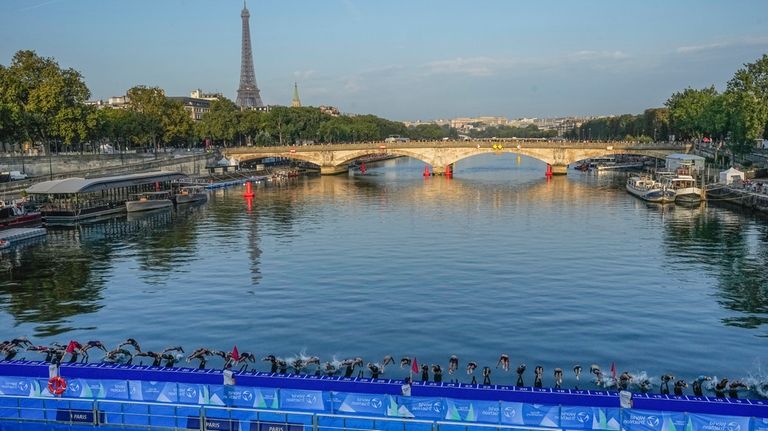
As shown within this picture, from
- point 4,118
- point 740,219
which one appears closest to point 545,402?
point 740,219

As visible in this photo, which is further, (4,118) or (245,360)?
(4,118)

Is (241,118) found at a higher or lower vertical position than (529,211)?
higher

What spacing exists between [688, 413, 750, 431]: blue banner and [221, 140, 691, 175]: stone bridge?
11905 cm

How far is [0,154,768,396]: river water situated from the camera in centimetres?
3328

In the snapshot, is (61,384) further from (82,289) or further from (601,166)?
(601,166)

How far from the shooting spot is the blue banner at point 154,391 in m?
22.0

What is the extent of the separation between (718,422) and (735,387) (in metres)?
8.32

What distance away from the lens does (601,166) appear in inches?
6378

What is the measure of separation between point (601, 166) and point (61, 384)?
15365 cm

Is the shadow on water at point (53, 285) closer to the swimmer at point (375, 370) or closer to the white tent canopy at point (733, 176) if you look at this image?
the swimmer at point (375, 370)

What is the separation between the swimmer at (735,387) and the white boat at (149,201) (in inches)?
2966

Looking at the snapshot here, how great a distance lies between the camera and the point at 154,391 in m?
22.2

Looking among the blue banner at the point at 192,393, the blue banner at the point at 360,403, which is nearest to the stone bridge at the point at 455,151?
the blue banner at the point at 360,403

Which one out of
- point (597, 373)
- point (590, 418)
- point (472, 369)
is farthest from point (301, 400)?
point (597, 373)
